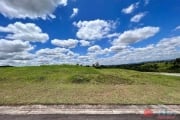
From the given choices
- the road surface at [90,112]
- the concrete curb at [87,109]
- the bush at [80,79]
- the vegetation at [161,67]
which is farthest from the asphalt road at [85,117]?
the vegetation at [161,67]

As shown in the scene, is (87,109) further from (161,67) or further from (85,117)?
(161,67)

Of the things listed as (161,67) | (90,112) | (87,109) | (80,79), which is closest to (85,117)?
(90,112)

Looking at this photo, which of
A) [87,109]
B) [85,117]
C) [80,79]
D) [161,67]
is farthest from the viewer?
[161,67]

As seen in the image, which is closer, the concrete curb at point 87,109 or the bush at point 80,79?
the concrete curb at point 87,109

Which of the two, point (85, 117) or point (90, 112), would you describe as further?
point (90, 112)

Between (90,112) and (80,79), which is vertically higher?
(80,79)

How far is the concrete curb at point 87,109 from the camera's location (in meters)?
5.85

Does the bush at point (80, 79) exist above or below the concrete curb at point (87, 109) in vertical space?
above

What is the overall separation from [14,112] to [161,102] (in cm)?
582

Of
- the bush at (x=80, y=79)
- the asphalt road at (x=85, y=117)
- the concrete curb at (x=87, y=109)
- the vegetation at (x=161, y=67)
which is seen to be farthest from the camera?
the vegetation at (x=161, y=67)

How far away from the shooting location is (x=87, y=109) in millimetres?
6195

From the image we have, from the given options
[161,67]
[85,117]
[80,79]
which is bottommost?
[85,117]

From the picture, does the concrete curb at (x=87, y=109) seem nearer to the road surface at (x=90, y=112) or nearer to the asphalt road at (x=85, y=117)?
the road surface at (x=90, y=112)

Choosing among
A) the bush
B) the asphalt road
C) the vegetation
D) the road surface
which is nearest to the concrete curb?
the road surface
